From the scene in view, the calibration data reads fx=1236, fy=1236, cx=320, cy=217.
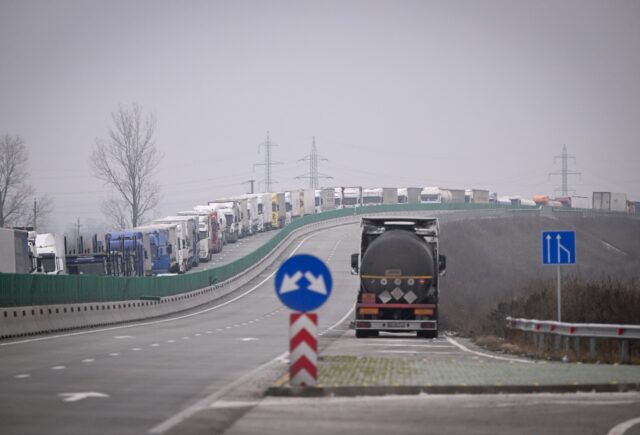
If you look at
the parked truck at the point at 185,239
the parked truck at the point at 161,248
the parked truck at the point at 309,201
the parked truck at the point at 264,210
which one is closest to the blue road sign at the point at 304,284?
the parked truck at the point at 161,248

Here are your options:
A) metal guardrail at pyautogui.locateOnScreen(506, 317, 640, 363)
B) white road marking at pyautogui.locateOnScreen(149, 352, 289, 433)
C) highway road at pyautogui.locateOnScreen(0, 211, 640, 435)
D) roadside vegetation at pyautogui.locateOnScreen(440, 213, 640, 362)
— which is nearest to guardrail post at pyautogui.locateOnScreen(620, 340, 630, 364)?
metal guardrail at pyautogui.locateOnScreen(506, 317, 640, 363)

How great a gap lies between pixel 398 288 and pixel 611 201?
144 metres

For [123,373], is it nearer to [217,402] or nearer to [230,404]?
[217,402]

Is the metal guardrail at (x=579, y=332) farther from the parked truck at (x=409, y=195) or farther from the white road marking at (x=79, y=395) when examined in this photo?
the parked truck at (x=409, y=195)

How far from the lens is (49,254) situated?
2352 inches

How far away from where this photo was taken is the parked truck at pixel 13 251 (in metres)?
47.5

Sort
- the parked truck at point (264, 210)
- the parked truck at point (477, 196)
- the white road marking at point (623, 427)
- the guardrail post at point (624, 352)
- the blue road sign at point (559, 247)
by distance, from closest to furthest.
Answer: the white road marking at point (623, 427)
the guardrail post at point (624, 352)
the blue road sign at point (559, 247)
the parked truck at point (264, 210)
the parked truck at point (477, 196)

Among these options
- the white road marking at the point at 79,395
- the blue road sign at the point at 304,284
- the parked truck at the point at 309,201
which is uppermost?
the parked truck at the point at 309,201

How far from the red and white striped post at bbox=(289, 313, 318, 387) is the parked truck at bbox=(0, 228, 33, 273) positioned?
3254 centimetres

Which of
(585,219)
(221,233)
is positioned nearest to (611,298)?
(221,233)

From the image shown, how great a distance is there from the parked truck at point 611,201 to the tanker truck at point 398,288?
5636 inches

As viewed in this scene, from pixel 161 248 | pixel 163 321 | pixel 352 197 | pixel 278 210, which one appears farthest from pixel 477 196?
pixel 163 321

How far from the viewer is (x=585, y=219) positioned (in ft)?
436

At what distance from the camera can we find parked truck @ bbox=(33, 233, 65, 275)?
59.3 metres
